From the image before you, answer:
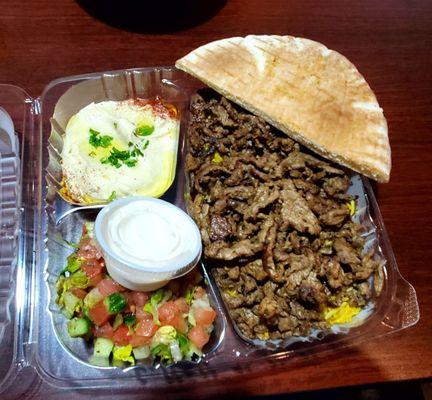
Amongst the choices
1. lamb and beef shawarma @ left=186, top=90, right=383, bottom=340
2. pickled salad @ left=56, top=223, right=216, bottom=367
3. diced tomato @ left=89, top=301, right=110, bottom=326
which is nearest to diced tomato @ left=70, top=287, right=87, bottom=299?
pickled salad @ left=56, top=223, right=216, bottom=367

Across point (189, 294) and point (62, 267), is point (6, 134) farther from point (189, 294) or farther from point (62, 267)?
point (189, 294)

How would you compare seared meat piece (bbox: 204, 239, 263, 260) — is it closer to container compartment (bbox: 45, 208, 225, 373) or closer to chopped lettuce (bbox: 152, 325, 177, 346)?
container compartment (bbox: 45, 208, 225, 373)

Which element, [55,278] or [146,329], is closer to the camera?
A: [146,329]

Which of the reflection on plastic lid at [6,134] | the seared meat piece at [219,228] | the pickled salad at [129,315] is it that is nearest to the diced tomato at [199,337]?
the pickled salad at [129,315]

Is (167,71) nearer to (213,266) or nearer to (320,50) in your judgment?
(320,50)

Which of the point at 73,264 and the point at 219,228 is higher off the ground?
the point at 219,228

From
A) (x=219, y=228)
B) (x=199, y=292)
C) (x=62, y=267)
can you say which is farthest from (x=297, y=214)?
(x=62, y=267)
